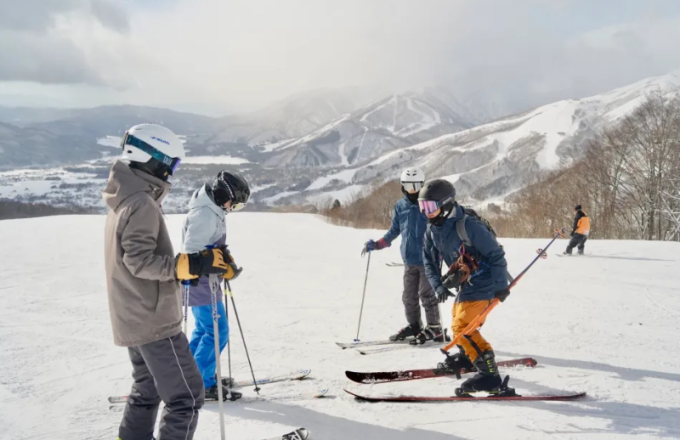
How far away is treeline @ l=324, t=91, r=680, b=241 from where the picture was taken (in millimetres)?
27438

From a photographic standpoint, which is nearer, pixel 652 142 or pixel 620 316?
pixel 620 316

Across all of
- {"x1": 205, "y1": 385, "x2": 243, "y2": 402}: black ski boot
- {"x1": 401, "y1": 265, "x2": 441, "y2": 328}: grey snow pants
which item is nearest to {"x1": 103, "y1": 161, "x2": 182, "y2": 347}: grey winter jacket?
{"x1": 205, "y1": 385, "x2": 243, "y2": 402}: black ski boot

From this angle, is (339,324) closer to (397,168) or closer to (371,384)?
(371,384)

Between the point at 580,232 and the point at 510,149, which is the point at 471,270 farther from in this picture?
the point at 510,149

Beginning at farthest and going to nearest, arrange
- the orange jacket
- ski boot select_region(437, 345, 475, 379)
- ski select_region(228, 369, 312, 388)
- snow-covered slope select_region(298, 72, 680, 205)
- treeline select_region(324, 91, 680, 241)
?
snow-covered slope select_region(298, 72, 680, 205)
treeline select_region(324, 91, 680, 241)
the orange jacket
ski boot select_region(437, 345, 475, 379)
ski select_region(228, 369, 312, 388)

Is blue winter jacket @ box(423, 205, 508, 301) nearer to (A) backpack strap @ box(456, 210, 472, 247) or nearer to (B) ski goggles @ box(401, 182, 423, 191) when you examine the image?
(A) backpack strap @ box(456, 210, 472, 247)

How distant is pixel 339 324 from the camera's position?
24.0 feet

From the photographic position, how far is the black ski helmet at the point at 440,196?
13.4 feet

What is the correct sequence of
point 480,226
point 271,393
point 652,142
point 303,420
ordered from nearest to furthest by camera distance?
1. point 303,420
2. point 480,226
3. point 271,393
4. point 652,142

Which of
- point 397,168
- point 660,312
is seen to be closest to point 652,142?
point 660,312

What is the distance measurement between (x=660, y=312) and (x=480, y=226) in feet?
18.4

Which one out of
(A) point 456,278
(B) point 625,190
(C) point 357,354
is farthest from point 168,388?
(B) point 625,190

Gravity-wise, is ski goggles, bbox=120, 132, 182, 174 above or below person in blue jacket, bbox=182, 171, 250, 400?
above

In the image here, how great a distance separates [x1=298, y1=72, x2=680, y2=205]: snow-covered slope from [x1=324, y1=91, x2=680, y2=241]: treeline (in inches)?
2934
